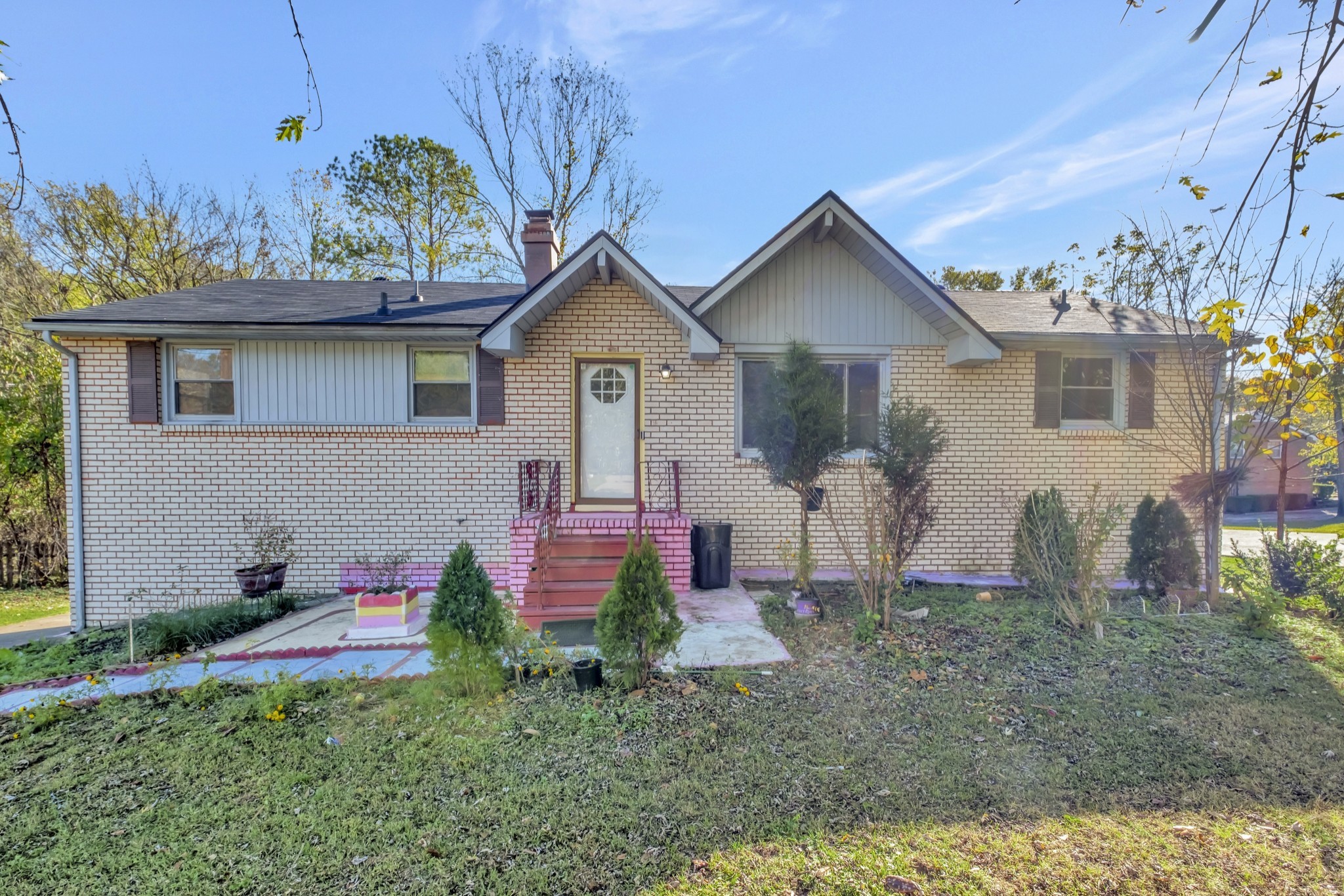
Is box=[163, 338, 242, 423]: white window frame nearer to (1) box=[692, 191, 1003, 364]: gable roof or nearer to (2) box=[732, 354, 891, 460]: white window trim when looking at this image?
(1) box=[692, 191, 1003, 364]: gable roof

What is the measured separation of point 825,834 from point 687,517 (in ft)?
15.6

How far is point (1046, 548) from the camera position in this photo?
570 cm

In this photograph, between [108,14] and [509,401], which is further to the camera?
[509,401]

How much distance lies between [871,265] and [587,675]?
6576 millimetres

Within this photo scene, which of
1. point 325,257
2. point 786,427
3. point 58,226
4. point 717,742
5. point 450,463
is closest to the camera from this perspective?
point 717,742

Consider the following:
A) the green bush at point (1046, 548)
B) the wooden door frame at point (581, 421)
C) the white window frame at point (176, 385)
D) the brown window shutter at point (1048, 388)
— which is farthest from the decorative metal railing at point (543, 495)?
the brown window shutter at point (1048, 388)

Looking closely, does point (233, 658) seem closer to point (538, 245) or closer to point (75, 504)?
point (75, 504)

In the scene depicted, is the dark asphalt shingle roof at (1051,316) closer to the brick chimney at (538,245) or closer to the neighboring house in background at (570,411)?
the neighboring house in background at (570,411)

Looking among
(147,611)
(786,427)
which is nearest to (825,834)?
(786,427)

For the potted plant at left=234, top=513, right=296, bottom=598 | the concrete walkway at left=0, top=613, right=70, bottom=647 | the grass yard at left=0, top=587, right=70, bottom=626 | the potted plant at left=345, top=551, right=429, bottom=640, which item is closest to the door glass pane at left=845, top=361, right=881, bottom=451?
the potted plant at left=345, top=551, right=429, bottom=640

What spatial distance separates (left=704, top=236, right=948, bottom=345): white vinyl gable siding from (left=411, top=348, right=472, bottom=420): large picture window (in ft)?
11.4

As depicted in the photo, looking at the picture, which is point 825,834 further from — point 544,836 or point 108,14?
point 108,14

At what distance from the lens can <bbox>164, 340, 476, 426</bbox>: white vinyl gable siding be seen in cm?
748

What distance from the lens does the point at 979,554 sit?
26.7 feet
